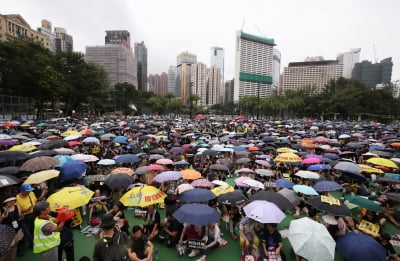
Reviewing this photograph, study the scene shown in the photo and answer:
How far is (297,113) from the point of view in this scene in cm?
6625

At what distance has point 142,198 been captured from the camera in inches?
190

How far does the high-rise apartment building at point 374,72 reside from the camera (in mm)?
111250

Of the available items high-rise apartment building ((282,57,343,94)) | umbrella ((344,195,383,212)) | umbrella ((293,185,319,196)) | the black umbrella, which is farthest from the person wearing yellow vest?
high-rise apartment building ((282,57,343,94))

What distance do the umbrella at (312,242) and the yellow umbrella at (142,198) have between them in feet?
9.26

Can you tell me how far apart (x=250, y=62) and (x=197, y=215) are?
116 meters

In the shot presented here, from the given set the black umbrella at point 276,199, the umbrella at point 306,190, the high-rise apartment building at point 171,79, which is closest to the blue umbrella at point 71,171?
the black umbrella at point 276,199

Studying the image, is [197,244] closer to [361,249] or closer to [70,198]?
[70,198]

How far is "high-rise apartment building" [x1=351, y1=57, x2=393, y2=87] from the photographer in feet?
365

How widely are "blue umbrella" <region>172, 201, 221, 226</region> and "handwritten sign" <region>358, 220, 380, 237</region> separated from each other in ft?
12.3

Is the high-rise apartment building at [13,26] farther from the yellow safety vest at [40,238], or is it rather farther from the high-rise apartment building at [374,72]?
the high-rise apartment building at [374,72]

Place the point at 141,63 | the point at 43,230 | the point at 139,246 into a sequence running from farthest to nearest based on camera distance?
the point at 141,63, the point at 139,246, the point at 43,230

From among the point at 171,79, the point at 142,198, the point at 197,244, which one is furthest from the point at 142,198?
the point at 171,79

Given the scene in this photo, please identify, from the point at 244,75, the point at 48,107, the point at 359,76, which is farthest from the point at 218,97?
the point at 48,107

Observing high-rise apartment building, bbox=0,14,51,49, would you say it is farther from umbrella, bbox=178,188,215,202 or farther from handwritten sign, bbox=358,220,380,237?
handwritten sign, bbox=358,220,380,237
